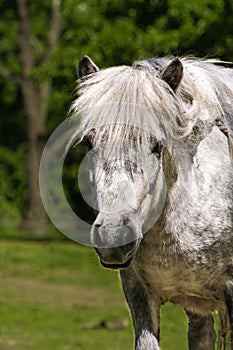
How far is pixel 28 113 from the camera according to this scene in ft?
89.2

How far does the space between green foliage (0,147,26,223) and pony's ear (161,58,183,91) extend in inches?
975

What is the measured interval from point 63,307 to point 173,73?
9.33 m

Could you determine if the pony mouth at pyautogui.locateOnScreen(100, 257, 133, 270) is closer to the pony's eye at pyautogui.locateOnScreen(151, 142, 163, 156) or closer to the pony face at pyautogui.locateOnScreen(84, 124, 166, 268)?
the pony face at pyautogui.locateOnScreen(84, 124, 166, 268)

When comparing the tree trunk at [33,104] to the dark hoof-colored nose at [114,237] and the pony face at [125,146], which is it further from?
the dark hoof-colored nose at [114,237]

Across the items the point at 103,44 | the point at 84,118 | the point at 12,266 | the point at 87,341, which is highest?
the point at 84,118

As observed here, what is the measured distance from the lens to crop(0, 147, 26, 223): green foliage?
30297mm

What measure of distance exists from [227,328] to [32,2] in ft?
75.6

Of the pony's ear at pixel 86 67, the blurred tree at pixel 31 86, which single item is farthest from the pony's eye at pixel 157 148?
the blurred tree at pixel 31 86

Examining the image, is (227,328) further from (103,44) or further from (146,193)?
(103,44)

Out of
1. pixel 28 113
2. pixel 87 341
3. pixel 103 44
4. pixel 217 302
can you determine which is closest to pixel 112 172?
pixel 217 302

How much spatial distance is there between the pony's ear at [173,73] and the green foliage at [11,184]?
2476 centimetres

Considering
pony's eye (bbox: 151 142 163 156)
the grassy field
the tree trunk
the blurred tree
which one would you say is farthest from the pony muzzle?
the tree trunk

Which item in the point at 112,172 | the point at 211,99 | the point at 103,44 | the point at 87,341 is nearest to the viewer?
the point at 112,172

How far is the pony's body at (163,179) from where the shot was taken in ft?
17.1
